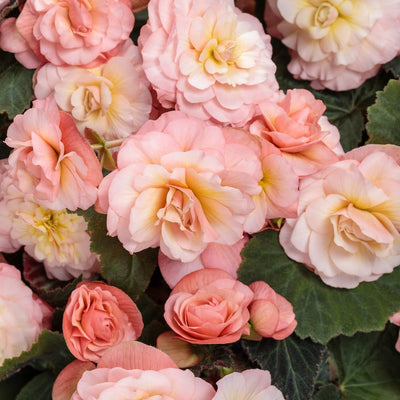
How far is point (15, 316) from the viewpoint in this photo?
A: 2.50 ft

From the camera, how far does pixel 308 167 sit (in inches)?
27.3

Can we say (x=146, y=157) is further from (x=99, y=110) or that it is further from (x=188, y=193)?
(x=99, y=110)

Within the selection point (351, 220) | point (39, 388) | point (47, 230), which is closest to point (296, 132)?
point (351, 220)

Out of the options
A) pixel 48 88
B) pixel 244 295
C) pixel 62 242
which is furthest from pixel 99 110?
pixel 244 295

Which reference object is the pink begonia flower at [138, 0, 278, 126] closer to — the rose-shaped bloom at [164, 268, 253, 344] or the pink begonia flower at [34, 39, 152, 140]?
the pink begonia flower at [34, 39, 152, 140]

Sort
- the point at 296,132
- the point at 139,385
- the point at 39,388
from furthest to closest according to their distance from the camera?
the point at 39,388 < the point at 296,132 < the point at 139,385

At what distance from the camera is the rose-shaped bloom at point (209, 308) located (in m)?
0.63

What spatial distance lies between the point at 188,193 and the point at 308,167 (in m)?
0.16

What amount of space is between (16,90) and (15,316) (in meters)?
0.29

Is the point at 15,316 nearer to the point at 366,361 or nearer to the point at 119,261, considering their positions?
the point at 119,261

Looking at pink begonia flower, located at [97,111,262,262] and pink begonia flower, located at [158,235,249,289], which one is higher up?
pink begonia flower, located at [97,111,262,262]

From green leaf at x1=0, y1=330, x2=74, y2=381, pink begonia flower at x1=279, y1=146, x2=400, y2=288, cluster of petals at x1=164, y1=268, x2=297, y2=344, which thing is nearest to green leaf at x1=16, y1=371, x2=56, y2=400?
green leaf at x1=0, y1=330, x2=74, y2=381

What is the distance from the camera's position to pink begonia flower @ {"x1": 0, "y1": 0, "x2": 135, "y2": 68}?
0.75 meters

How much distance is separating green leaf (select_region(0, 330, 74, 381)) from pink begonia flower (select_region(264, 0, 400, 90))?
0.48 m
